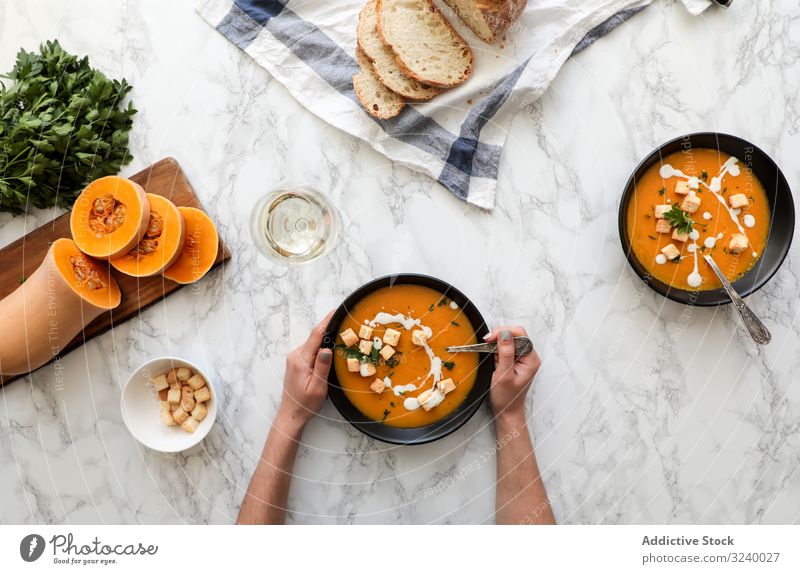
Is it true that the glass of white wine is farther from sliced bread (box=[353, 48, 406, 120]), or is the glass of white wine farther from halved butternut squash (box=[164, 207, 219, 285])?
sliced bread (box=[353, 48, 406, 120])

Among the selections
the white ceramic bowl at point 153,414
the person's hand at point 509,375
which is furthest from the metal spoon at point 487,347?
the white ceramic bowl at point 153,414

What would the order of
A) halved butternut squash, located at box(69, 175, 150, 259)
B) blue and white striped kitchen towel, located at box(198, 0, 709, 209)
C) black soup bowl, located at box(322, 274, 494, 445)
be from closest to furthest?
1. halved butternut squash, located at box(69, 175, 150, 259)
2. black soup bowl, located at box(322, 274, 494, 445)
3. blue and white striped kitchen towel, located at box(198, 0, 709, 209)

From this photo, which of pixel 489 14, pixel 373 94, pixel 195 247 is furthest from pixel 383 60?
pixel 195 247

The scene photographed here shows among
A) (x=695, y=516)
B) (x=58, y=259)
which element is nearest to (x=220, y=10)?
(x=58, y=259)

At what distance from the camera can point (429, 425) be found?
1.81 metres

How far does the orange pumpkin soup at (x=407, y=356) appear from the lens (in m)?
1.80

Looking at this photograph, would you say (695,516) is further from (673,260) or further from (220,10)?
(220,10)

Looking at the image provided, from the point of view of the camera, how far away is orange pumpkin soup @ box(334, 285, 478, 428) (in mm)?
1799

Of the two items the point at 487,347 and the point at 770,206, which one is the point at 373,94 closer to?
the point at 487,347

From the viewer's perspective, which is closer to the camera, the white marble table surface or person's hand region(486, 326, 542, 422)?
person's hand region(486, 326, 542, 422)

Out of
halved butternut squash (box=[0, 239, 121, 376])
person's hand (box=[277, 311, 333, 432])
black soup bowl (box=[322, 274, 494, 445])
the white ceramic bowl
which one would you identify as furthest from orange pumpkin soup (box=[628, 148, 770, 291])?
halved butternut squash (box=[0, 239, 121, 376])

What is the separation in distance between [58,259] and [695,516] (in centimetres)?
191

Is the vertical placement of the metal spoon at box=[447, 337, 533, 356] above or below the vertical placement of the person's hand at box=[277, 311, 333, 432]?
above

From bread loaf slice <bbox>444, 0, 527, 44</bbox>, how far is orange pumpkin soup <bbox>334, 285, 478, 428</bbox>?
2.44 ft
